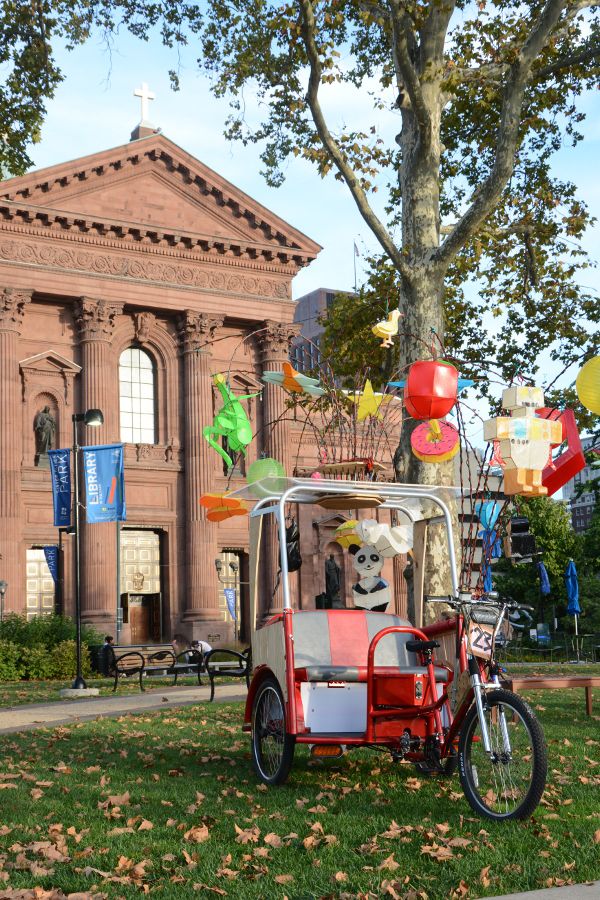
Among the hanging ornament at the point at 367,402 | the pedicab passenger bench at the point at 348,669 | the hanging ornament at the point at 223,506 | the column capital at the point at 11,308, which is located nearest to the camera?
the pedicab passenger bench at the point at 348,669

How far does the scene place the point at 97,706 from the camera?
59.6 feet

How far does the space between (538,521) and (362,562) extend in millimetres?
55450

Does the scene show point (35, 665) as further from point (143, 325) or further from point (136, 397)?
point (143, 325)

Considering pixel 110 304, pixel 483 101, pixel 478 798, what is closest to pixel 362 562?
pixel 478 798

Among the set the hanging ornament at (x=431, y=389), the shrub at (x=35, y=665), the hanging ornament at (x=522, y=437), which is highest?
the hanging ornament at (x=431, y=389)

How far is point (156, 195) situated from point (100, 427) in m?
10.4

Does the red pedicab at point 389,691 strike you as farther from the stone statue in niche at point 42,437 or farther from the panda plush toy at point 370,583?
the stone statue in niche at point 42,437

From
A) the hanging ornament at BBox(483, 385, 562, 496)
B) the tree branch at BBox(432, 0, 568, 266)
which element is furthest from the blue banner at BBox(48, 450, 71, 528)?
the hanging ornament at BBox(483, 385, 562, 496)

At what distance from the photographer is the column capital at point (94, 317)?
4325cm

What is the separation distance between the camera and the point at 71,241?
43500mm

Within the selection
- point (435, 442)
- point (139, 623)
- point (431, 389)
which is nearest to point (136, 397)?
point (139, 623)

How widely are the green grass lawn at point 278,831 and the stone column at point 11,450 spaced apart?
3040cm

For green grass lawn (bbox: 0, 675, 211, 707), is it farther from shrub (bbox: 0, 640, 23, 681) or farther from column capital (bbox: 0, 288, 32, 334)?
column capital (bbox: 0, 288, 32, 334)

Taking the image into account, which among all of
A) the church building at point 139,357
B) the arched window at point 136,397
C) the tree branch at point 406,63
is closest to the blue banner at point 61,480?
the church building at point 139,357
